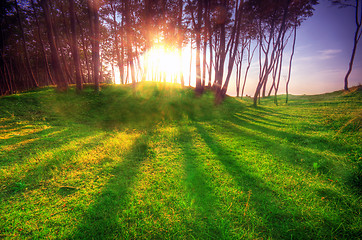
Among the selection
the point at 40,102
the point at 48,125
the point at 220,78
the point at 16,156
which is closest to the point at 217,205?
the point at 16,156

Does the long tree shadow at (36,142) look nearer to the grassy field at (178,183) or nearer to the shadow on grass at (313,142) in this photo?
the grassy field at (178,183)

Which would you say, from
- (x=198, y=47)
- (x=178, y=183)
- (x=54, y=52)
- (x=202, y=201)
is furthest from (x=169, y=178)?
(x=54, y=52)

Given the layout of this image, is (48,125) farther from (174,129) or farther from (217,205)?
(217,205)

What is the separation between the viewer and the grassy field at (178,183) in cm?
234

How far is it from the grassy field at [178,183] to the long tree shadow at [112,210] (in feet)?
0.07

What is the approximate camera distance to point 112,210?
2.71 metres

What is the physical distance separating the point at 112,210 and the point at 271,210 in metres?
3.35

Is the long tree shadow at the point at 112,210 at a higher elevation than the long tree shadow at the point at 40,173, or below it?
below

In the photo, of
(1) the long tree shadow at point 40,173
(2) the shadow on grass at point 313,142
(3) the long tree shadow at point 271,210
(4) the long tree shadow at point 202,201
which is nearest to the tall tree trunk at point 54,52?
(1) the long tree shadow at point 40,173

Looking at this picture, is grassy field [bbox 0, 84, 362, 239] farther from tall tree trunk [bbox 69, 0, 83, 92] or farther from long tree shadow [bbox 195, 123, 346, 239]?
tall tree trunk [bbox 69, 0, 83, 92]

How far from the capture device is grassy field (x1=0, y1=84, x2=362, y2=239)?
2338 mm

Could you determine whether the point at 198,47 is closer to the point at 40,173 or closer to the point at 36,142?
the point at 36,142

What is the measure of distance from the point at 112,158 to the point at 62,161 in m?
1.48

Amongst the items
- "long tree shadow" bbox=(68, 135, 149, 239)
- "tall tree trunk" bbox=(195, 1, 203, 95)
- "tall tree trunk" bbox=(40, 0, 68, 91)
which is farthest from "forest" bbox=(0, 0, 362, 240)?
"tall tree trunk" bbox=(195, 1, 203, 95)
